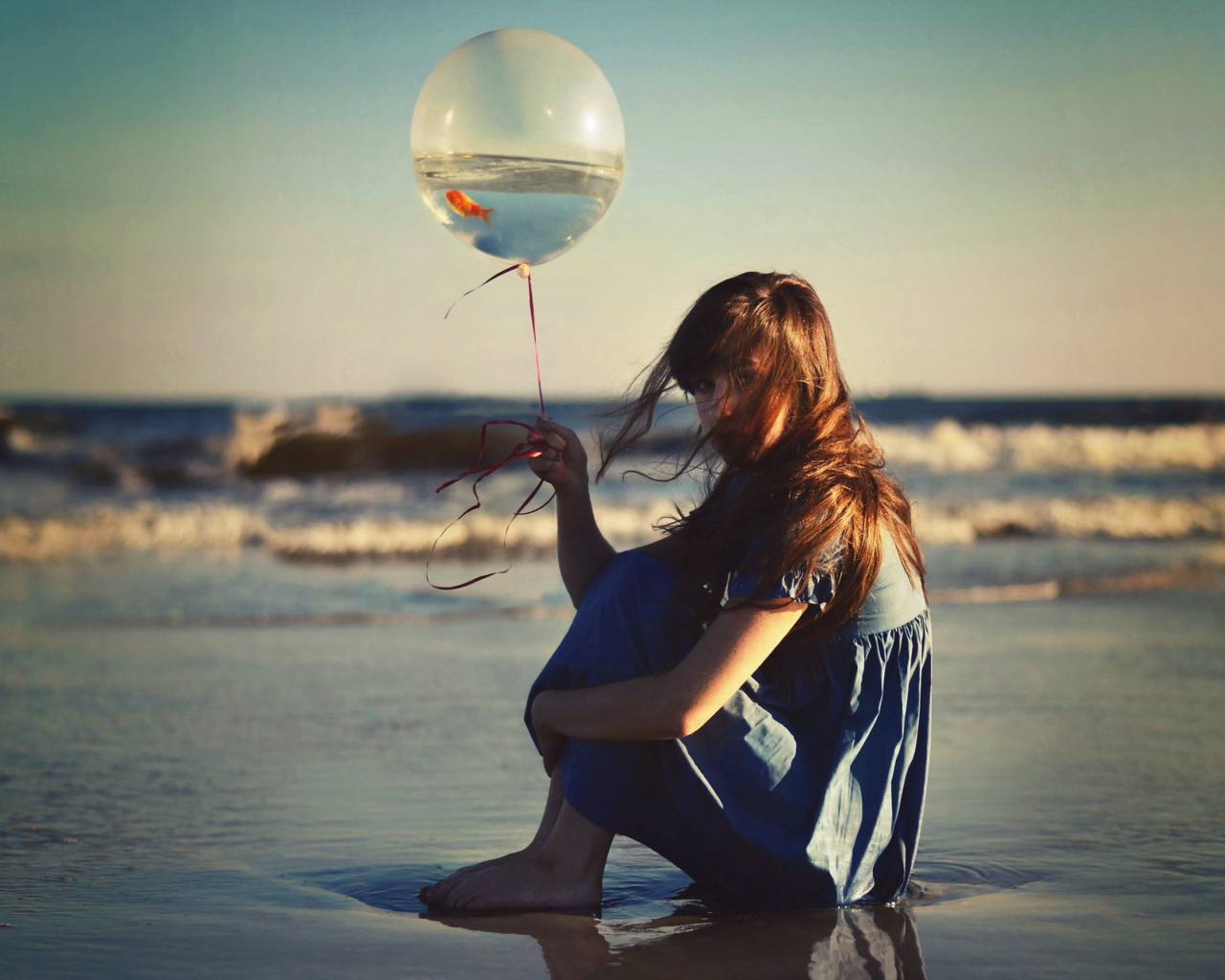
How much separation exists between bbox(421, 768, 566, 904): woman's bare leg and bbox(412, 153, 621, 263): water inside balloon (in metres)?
1.05

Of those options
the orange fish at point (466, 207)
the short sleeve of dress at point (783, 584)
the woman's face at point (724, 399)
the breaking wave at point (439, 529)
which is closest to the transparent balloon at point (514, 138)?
the orange fish at point (466, 207)

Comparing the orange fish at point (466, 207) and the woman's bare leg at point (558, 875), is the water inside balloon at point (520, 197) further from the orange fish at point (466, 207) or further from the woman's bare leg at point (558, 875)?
the woman's bare leg at point (558, 875)

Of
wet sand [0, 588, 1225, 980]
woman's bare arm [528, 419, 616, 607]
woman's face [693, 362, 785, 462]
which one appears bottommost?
wet sand [0, 588, 1225, 980]

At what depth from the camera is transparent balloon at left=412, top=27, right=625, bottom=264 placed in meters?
2.25

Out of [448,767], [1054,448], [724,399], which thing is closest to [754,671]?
[724,399]

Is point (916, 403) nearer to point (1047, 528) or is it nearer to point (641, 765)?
point (1047, 528)

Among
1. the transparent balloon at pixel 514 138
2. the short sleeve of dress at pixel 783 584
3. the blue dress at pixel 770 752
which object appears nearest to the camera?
the short sleeve of dress at pixel 783 584

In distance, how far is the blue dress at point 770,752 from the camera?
1.79m

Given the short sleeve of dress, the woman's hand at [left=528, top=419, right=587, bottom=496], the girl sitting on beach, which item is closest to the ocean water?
the girl sitting on beach

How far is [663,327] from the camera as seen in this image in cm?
217

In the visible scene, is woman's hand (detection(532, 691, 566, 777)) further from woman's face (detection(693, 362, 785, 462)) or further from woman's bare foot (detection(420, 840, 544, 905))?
woman's face (detection(693, 362, 785, 462))

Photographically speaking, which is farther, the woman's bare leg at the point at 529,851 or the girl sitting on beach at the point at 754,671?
the woman's bare leg at the point at 529,851

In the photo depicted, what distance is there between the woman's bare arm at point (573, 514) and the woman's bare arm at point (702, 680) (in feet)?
1.18

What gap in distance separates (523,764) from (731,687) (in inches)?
59.3
